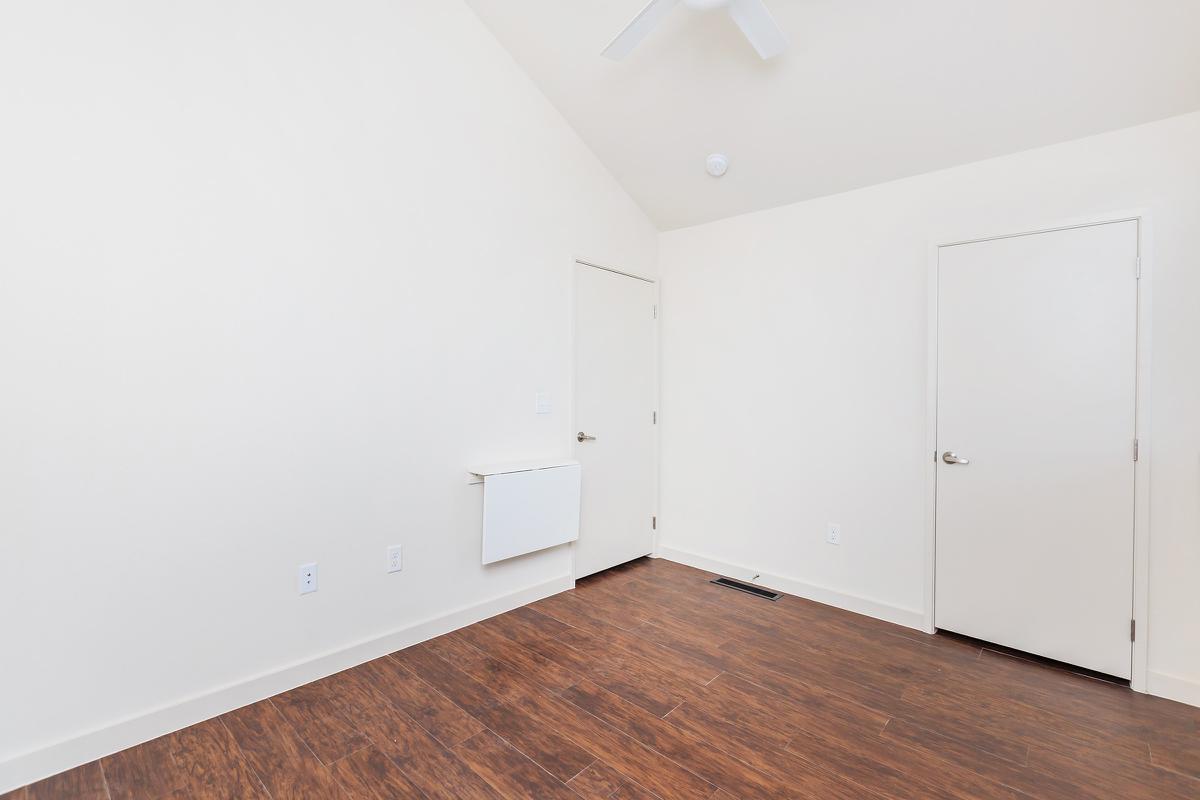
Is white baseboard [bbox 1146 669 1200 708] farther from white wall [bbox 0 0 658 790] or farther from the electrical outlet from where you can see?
the electrical outlet

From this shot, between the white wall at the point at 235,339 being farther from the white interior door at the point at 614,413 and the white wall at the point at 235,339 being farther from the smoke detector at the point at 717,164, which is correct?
the smoke detector at the point at 717,164

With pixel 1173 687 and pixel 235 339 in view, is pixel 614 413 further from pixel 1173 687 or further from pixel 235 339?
pixel 1173 687

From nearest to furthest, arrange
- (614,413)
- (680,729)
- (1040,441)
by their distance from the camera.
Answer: (680,729) → (1040,441) → (614,413)

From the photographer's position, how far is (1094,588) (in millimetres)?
2434

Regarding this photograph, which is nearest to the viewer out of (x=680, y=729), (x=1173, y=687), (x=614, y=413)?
(x=680, y=729)

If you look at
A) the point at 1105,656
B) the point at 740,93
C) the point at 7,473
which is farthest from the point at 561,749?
the point at 740,93

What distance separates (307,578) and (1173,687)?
11.9ft

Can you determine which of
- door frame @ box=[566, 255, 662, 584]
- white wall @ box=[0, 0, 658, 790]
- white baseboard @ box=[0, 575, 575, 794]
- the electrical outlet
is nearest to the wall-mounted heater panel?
white wall @ box=[0, 0, 658, 790]

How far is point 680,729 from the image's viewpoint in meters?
2.00

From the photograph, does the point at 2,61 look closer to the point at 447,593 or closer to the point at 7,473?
the point at 7,473

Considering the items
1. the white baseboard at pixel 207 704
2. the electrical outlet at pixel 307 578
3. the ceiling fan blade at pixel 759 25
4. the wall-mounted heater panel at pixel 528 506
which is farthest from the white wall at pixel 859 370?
the electrical outlet at pixel 307 578

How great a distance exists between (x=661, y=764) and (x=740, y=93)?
303 centimetres

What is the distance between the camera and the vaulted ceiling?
2.15 metres

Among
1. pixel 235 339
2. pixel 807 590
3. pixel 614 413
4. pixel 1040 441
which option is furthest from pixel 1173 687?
pixel 235 339
